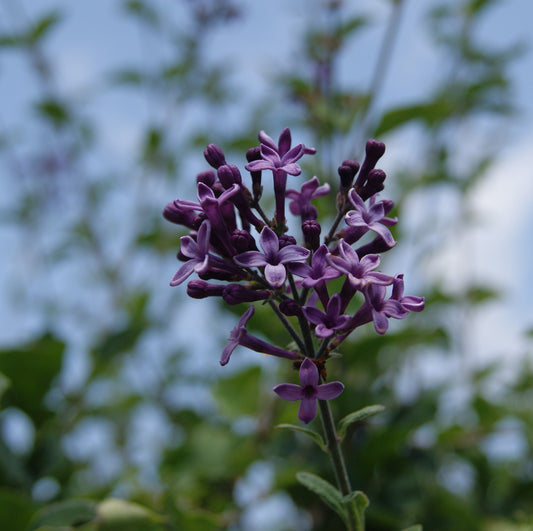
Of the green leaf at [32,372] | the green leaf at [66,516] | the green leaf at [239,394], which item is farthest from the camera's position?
the green leaf at [239,394]

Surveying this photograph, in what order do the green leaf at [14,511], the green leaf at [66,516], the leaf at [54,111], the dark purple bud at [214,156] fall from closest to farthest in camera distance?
the dark purple bud at [214,156] → the green leaf at [66,516] → the green leaf at [14,511] → the leaf at [54,111]

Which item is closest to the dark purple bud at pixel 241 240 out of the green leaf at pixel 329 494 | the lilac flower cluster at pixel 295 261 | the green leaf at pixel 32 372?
the lilac flower cluster at pixel 295 261

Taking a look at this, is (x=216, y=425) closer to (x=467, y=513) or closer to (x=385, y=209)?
(x=467, y=513)

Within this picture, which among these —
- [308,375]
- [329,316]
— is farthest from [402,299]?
[308,375]

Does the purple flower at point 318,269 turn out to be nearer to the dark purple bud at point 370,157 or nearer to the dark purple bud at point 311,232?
the dark purple bud at point 311,232

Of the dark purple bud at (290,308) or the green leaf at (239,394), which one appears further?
the green leaf at (239,394)

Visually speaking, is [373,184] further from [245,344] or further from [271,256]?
[245,344]

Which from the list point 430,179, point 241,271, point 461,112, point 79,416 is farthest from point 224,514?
point 461,112
